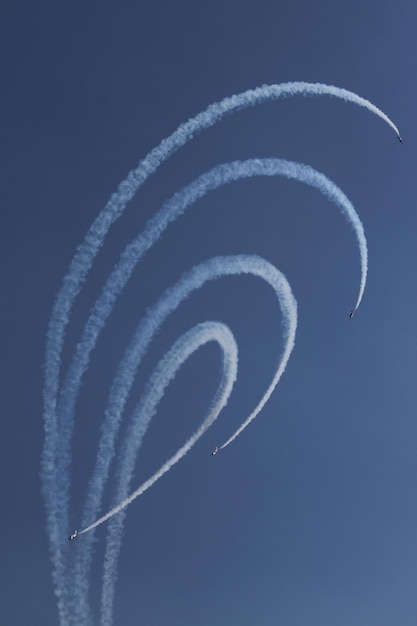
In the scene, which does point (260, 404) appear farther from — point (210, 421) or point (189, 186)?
point (189, 186)

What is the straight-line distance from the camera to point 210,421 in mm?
38000

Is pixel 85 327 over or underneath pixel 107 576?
over

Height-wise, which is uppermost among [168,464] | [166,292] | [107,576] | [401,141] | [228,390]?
[401,141]

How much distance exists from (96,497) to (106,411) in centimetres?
348

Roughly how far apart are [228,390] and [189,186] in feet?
28.2

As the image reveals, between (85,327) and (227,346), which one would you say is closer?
(85,327)

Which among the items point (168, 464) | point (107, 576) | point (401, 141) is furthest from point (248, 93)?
point (107, 576)

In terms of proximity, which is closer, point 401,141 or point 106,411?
point 106,411

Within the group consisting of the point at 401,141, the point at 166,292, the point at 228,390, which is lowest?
the point at 228,390

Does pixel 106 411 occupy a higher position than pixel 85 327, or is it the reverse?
pixel 85 327

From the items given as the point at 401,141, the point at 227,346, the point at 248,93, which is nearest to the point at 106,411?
the point at 227,346

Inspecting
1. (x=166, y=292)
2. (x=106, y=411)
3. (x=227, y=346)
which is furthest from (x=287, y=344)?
(x=106, y=411)

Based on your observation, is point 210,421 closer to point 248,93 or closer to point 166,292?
point 166,292

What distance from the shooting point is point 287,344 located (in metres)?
39.4
